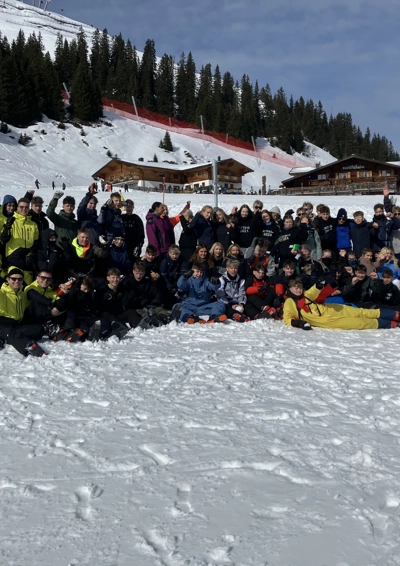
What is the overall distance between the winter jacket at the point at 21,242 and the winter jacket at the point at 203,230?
2.95 m

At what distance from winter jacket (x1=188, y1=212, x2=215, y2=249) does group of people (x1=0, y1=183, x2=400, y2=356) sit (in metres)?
0.02

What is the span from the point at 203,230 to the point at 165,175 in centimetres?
4275

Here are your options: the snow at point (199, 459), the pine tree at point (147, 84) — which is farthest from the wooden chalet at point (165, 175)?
the pine tree at point (147, 84)

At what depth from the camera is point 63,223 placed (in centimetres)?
738

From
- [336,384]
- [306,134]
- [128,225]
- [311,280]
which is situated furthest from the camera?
[306,134]

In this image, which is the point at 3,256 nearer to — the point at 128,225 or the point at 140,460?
the point at 128,225

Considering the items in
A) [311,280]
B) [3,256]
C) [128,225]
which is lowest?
[311,280]

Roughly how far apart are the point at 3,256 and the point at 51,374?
280cm

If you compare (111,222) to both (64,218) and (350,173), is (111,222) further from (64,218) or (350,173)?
(350,173)

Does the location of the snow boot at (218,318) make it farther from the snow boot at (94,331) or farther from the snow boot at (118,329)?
the snow boot at (94,331)

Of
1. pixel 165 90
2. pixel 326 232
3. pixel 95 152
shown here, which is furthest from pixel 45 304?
pixel 165 90

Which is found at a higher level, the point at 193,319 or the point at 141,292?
the point at 141,292

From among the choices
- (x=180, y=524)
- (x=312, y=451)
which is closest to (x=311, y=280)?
(x=312, y=451)

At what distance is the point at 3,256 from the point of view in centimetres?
665
